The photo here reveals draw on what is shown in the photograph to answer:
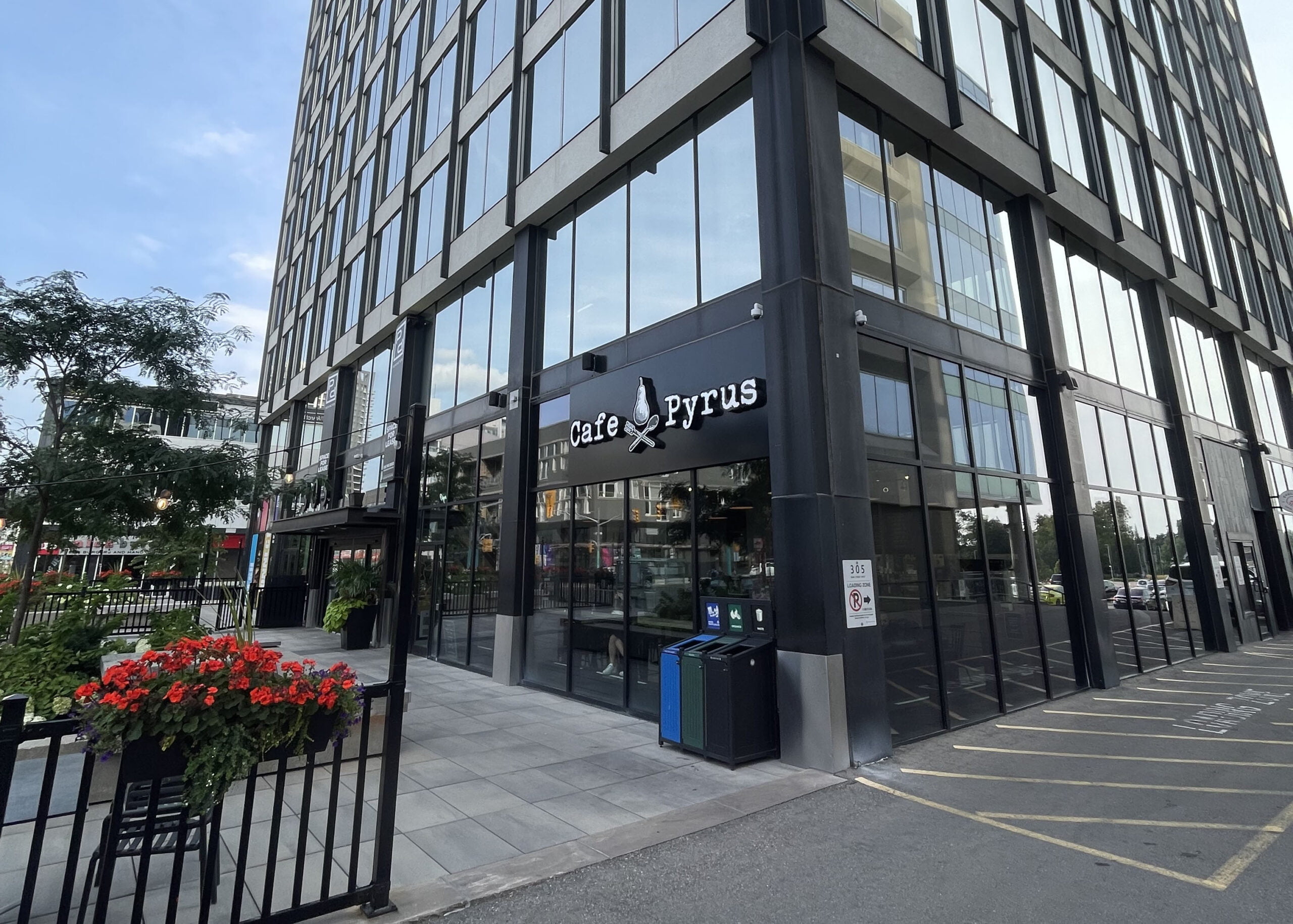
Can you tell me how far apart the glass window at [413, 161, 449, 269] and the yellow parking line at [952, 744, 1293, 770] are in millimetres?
15985

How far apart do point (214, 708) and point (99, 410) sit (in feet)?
38.9

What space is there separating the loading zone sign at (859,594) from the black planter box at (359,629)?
13.4 m

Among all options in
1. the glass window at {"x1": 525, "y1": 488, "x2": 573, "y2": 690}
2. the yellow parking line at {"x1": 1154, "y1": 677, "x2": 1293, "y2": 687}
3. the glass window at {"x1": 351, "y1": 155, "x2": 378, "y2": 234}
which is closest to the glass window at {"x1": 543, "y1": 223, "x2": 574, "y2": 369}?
the glass window at {"x1": 525, "y1": 488, "x2": 573, "y2": 690}

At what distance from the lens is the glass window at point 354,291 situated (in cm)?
2138

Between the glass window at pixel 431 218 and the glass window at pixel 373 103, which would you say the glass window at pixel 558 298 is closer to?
the glass window at pixel 431 218

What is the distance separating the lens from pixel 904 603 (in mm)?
8281

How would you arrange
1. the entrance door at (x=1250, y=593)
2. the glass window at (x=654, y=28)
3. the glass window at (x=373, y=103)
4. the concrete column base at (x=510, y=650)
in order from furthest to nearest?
1. the glass window at (x=373, y=103)
2. the entrance door at (x=1250, y=593)
3. the concrete column base at (x=510, y=650)
4. the glass window at (x=654, y=28)

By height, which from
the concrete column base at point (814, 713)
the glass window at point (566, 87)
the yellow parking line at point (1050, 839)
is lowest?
the yellow parking line at point (1050, 839)

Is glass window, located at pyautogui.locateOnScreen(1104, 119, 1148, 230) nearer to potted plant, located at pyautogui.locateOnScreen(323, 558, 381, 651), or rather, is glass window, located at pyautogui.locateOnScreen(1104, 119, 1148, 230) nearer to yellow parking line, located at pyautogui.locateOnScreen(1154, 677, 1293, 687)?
yellow parking line, located at pyautogui.locateOnScreen(1154, 677, 1293, 687)

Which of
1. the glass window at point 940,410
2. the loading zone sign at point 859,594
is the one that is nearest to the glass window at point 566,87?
the glass window at point 940,410

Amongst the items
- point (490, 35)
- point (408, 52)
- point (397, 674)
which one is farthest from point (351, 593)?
point (408, 52)

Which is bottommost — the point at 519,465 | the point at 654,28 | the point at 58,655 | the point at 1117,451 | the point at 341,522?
the point at 58,655

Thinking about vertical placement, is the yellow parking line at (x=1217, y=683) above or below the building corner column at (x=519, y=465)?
below

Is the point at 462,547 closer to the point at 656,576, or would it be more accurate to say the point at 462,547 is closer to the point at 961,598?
the point at 656,576
